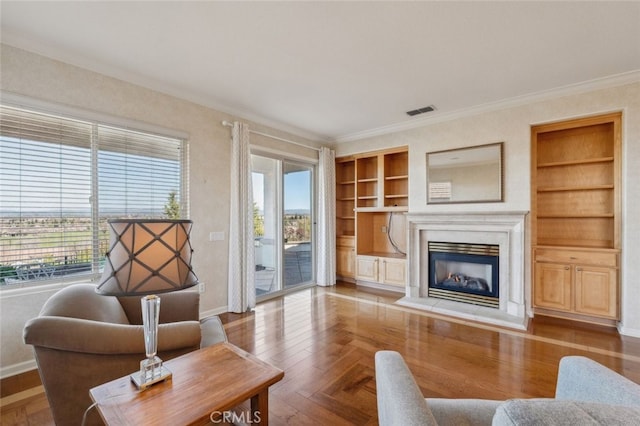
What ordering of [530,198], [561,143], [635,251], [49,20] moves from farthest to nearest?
[561,143] → [530,198] → [635,251] → [49,20]

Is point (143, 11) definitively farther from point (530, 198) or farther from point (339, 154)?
point (530, 198)

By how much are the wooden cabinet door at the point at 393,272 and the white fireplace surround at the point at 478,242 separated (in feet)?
0.86

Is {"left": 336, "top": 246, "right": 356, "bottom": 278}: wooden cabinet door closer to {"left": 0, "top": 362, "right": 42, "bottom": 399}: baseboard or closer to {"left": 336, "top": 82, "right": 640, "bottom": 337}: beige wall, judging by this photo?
{"left": 336, "top": 82, "right": 640, "bottom": 337}: beige wall

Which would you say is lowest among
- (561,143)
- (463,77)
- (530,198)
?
(530,198)

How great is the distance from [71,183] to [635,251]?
5.76 m

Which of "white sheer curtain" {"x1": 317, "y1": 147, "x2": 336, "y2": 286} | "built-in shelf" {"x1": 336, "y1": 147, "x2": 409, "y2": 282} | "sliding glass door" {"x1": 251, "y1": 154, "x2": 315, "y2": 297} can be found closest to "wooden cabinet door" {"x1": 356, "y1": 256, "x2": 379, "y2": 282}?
"built-in shelf" {"x1": 336, "y1": 147, "x2": 409, "y2": 282}

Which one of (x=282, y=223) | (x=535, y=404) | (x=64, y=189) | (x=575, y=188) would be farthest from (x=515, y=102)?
(x=64, y=189)

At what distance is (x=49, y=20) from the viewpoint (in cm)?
214

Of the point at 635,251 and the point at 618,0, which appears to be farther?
the point at 635,251

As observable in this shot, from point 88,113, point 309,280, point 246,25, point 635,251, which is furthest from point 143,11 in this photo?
point 635,251

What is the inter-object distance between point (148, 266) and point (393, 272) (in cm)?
425

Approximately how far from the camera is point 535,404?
603mm

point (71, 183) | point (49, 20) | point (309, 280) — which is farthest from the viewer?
point (309, 280)

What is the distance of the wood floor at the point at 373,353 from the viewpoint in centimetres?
198
